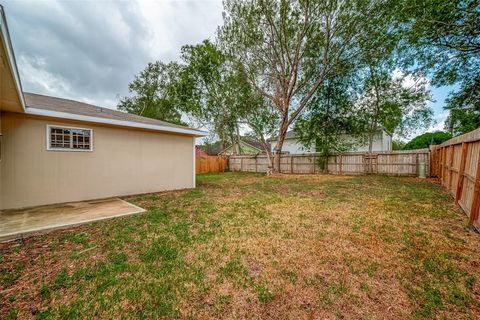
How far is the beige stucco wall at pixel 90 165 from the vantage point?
4.69 meters

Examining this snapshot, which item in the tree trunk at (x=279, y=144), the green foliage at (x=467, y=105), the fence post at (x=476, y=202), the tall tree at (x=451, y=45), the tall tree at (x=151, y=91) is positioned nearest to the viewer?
the fence post at (x=476, y=202)

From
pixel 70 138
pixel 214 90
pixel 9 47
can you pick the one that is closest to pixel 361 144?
pixel 214 90

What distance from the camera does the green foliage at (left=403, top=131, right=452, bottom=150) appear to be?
50.4ft

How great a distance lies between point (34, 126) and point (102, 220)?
3.29 metres

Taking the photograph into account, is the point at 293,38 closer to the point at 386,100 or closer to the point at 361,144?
the point at 386,100

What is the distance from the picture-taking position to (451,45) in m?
7.06

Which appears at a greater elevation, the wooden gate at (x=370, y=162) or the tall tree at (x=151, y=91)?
the tall tree at (x=151, y=91)

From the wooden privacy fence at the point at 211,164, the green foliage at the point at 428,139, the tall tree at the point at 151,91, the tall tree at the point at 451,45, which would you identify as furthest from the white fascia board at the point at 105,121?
the green foliage at the point at 428,139

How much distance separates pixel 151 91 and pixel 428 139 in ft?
90.7

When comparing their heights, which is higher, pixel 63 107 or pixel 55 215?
pixel 63 107

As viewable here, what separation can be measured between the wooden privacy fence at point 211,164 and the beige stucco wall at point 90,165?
7874 millimetres

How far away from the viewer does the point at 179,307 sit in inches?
69.5

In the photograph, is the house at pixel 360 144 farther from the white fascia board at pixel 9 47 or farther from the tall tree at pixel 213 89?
the white fascia board at pixel 9 47

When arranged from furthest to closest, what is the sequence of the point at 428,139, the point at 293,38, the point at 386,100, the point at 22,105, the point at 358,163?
the point at 428,139
the point at 386,100
the point at 358,163
the point at 293,38
the point at 22,105
